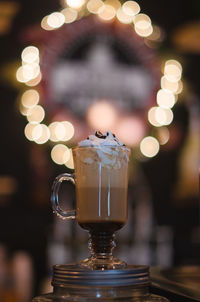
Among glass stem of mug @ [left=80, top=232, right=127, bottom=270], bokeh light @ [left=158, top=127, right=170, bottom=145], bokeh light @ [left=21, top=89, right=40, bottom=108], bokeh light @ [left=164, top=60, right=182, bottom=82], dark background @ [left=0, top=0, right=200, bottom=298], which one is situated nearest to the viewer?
glass stem of mug @ [left=80, top=232, right=127, bottom=270]

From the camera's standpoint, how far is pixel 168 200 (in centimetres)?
403

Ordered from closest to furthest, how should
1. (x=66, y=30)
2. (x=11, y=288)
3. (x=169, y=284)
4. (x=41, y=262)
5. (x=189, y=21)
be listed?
(x=169, y=284)
(x=11, y=288)
(x=41, y=262)
(x=66, y=30)
(x=189, y=21)

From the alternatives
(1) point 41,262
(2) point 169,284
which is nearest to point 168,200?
(1) point 41,262

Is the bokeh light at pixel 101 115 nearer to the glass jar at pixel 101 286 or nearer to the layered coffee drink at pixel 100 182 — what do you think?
the layered coffee drink at pixel 100 182

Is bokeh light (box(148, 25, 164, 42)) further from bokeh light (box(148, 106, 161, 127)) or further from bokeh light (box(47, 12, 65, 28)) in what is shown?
bokeh light (box(47, 12, 65, 28))

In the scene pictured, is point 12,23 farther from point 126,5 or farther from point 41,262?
point 41,262

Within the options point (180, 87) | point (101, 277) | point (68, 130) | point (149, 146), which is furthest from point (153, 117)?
point (101, 277)

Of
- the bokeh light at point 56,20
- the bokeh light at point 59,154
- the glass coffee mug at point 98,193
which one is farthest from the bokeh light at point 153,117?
the glass coffee mug at point 98,193

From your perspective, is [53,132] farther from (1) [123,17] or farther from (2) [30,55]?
(1) [123,17]

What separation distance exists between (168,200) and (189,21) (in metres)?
1.46

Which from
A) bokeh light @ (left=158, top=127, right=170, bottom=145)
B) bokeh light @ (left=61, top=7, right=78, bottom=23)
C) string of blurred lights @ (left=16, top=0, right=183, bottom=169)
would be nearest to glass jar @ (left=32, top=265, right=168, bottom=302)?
string of blurred lights @ (left=16, top=0, right=183, bottom=169)

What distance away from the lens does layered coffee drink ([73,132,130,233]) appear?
1046 mm

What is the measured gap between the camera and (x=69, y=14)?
3996 mm

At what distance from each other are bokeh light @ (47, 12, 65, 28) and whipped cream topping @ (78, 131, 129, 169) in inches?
119
